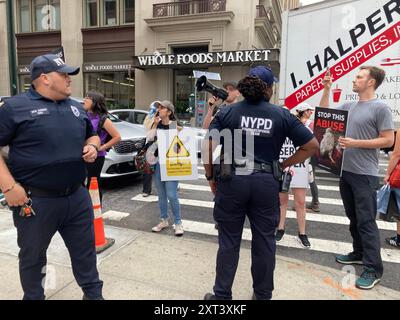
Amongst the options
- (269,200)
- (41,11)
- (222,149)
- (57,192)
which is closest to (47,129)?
(57,192)

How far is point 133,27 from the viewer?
799 inches

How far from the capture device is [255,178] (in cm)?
259

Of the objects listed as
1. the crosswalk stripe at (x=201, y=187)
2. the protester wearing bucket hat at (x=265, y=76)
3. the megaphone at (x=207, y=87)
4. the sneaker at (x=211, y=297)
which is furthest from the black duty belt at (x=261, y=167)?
the crosswalk stripe at (x=201, y=187)

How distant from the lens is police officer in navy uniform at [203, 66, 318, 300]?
2.58 metres

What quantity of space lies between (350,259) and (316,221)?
161 centimetres

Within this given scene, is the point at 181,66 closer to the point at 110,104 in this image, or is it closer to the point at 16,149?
the point at 110,104

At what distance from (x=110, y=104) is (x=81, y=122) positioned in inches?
781

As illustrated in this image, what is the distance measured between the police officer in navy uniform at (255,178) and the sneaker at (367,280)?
41.9 inches

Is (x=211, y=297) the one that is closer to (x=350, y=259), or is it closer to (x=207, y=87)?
(x=350, y=259)

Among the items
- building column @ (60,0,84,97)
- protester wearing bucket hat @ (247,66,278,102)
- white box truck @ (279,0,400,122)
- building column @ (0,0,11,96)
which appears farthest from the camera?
building column @ (0,0,11,96)

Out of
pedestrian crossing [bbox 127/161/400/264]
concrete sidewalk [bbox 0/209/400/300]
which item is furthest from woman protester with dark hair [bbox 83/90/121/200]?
pedestrian crossing [bbox 127/161/400/264]

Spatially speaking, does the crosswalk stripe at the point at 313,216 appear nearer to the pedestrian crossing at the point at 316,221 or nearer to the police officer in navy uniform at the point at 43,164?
the pedestrian crossing at the point at 316,221

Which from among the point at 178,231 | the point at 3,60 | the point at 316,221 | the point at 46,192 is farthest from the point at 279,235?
the point at 3,60

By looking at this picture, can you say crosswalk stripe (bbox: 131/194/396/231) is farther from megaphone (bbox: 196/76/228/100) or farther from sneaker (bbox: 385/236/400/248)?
megaphone (bbox: 196/76/228/100)
